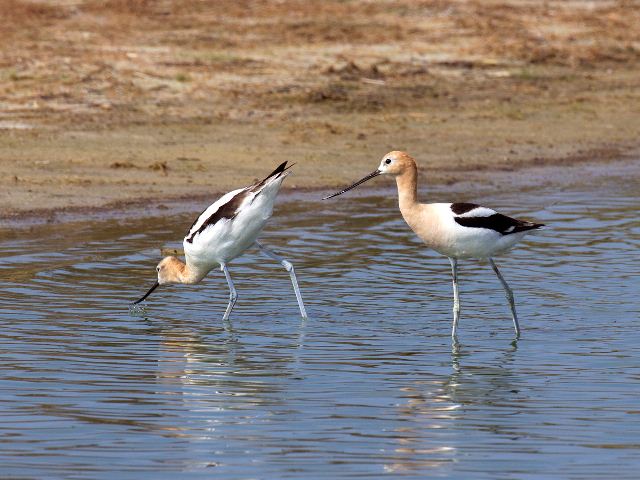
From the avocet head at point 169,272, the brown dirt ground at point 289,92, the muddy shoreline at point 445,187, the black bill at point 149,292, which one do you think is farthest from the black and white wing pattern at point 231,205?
the brown dirt ground at point 289,92

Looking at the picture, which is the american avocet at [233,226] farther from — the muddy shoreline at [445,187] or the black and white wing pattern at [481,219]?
the muddy shoreline at [445,187]

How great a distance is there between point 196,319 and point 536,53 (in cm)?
1191

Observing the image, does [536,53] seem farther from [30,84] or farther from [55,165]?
[55,165]

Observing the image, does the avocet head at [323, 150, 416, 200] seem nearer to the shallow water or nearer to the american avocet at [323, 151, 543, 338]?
the american avocet at [323, 151, 543, 338]

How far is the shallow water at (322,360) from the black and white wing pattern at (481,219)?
565 mm

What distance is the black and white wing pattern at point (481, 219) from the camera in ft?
25.2

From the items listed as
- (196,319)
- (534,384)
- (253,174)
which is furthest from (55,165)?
(534,384)

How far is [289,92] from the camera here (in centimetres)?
1584

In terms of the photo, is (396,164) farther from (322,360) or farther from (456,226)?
(322,360)

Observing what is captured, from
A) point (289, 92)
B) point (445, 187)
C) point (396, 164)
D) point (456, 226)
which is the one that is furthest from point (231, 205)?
point (289, 92)

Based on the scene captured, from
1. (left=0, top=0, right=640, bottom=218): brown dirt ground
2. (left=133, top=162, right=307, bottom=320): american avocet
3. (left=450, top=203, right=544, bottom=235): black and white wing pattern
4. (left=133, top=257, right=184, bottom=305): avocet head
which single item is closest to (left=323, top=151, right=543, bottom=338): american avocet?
(left=450, top=203, right=544, bottom=235): black and white wing pattern

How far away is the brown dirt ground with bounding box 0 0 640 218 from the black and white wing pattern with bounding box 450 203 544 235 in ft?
14.7

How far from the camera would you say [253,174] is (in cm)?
1276

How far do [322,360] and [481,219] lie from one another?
4.36ft
